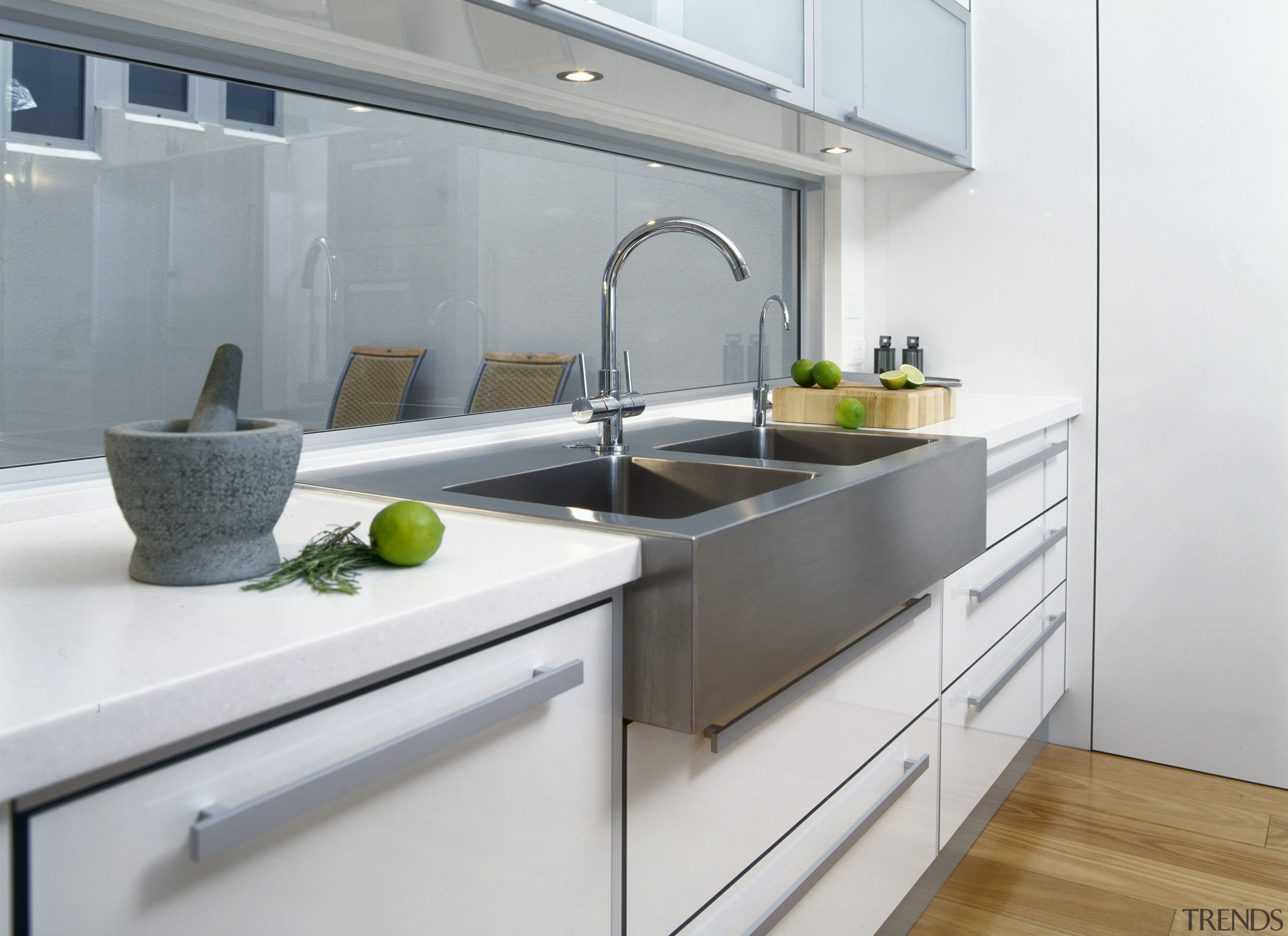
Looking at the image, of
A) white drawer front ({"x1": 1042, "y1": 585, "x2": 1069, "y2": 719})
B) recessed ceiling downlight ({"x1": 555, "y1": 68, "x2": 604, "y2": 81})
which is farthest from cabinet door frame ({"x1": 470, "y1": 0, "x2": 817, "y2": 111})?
white drawer front ({"x1": 1042, "y1": 585, "x2": 1069, "y2": 719})

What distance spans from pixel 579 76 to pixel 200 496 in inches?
45.8

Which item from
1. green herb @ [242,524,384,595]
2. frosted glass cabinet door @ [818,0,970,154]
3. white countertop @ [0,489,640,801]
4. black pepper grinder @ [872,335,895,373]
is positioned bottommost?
white countertop @ [0,489,640,801]

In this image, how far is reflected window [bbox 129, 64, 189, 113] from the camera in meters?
1.32

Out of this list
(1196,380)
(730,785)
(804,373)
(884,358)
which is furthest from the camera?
(884,358)

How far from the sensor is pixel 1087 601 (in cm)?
273

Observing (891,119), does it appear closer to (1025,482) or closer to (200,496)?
(1025,482)

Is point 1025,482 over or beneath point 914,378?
beneath

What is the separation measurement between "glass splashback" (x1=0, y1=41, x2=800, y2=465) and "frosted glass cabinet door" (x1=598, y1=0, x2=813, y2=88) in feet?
1.50

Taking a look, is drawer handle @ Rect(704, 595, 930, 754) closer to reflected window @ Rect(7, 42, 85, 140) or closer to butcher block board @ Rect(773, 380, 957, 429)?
butcher block board @ Rect(773, 380, 957, 429)

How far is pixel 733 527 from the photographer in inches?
39.9

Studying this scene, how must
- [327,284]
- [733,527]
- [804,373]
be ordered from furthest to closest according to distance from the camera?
1. [804,373]
2. [327,284]
3. [733,527]

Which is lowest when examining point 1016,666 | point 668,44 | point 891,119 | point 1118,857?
point 1118,857

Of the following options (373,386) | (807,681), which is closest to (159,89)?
(373,386)

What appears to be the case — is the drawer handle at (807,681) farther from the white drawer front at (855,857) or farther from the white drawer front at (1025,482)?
the white drawer front at (1025,482)
